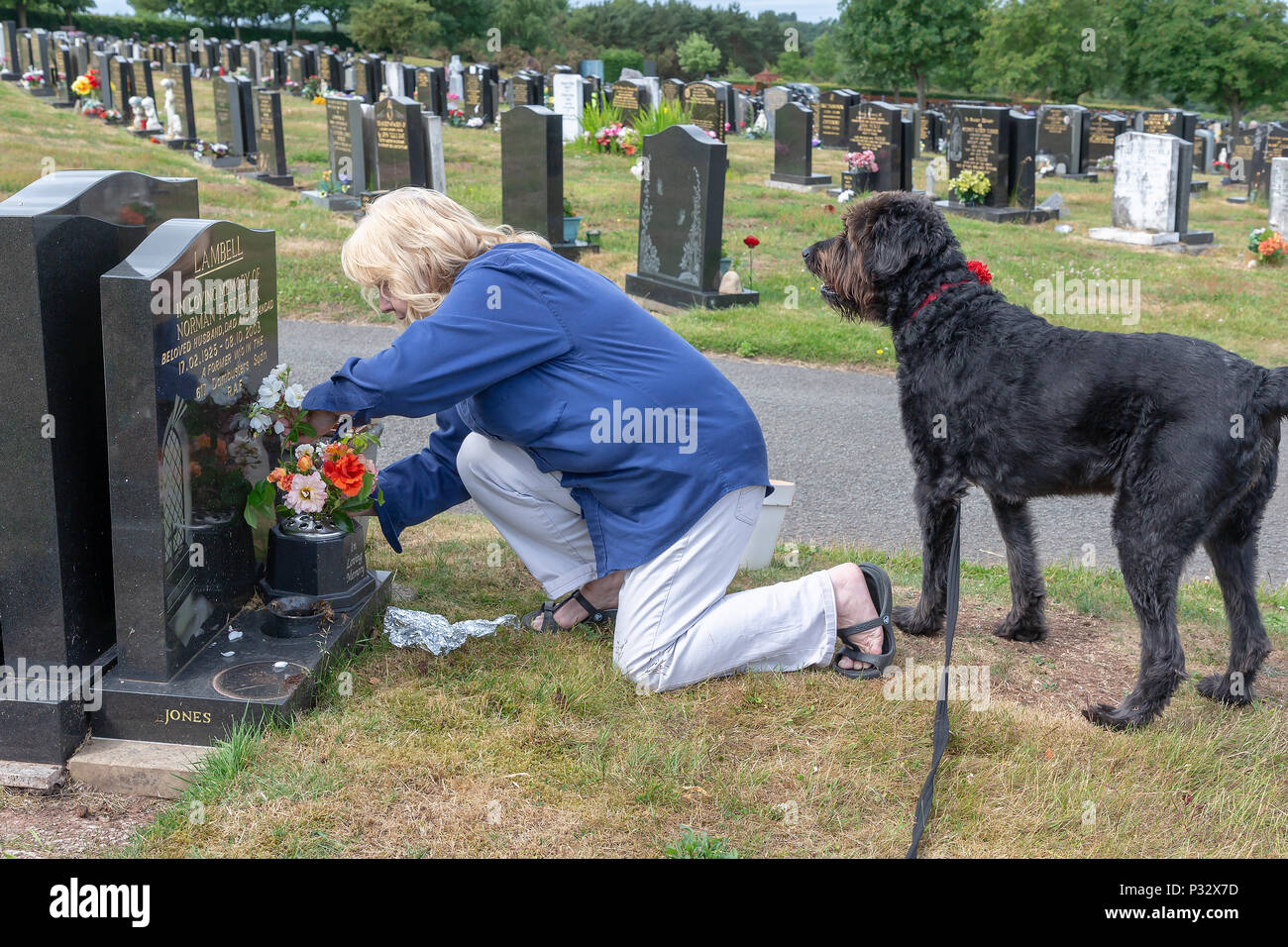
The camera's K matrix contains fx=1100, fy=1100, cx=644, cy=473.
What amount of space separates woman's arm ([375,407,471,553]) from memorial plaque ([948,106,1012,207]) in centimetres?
1290

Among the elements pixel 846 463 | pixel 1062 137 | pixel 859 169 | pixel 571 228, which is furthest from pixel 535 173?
pixel 1062 137

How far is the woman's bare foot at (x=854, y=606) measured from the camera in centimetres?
352

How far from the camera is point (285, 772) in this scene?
114 inches

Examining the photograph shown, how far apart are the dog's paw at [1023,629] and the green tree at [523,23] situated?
4920 cm

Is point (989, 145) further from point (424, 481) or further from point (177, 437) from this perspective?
point (177, 437)

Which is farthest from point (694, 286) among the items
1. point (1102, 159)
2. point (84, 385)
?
point (1102, 159)

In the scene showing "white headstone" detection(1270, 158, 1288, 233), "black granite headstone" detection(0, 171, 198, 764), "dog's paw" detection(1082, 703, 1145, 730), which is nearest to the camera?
"black granite headstone" detection(0, 171, 198, 764)

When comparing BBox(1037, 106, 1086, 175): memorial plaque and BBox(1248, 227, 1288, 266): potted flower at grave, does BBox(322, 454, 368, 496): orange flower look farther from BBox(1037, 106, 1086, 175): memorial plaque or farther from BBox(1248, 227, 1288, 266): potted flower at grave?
BBox(1037, 106, 1086, 175): memorial plaque

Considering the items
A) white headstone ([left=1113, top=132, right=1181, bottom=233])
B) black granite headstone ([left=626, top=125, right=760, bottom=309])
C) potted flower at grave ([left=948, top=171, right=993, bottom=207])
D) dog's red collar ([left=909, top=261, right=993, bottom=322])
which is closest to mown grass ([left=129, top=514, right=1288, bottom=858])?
dog's red collar ([left=909, top=261, right=993, bottom=322])

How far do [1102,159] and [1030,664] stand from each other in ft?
74.9

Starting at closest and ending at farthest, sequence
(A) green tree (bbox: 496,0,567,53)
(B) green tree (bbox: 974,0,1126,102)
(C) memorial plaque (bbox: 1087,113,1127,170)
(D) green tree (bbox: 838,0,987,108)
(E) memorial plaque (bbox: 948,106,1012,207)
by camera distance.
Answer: (E) memorial plaque (bbox: 948,106,1012,207) < (C) memorial plaque (bbox: 1087,113,1127,170) < (B) green tree (bbox: 974,0,1126,102) < (D) green tree (bbox: 838,0,987,108) < (A) green tree (bbox: 496,0,567,53)

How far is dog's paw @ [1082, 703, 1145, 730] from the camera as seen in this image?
329 centimetres

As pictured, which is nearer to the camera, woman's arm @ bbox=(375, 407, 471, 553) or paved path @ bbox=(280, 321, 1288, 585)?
woman's arm @ bbox=(375, 407, 471, 553)

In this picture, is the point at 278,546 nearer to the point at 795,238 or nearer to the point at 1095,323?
the point at 1095,323
